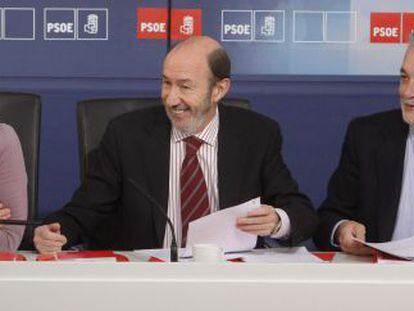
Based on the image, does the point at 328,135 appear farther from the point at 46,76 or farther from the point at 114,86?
the point at 46,76

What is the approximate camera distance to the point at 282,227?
2.32 meters

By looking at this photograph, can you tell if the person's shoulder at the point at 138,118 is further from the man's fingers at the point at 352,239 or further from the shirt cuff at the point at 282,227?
the man's fingers at the point at 352,239

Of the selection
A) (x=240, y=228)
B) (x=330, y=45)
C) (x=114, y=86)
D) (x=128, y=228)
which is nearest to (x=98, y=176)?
(x=128, y=228)

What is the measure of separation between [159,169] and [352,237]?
59cm

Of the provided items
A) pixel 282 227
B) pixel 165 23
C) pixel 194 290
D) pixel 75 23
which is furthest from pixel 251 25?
pixel 194 290

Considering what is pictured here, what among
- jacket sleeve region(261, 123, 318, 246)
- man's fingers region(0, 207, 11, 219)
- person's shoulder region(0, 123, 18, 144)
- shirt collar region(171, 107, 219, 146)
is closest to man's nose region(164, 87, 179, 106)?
shirt collar region(171, 107, 219, 146)

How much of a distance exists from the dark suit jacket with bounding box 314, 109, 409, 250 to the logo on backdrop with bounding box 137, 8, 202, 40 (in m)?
1.66

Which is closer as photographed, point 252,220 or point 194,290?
point 194,290

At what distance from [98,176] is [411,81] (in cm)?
91

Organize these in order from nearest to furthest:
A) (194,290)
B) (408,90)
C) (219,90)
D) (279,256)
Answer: (194,290) < (279,256) < (408,90) < (219,90)

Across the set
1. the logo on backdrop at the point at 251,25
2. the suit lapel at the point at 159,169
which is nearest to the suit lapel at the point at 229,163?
the suit lapel at the point at 159,169

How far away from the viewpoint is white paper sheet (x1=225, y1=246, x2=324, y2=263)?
2107 mm

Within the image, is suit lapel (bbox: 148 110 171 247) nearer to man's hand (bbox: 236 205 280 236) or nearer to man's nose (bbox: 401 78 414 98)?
man's hand (bbox: 236 205 280 236)

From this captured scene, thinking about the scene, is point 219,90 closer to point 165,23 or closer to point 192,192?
point 192,192
